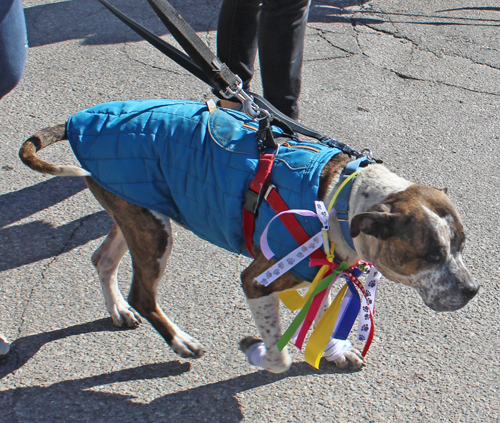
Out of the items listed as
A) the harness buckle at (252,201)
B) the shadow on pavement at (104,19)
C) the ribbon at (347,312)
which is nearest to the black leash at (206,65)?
the harness buckle at (252,201)

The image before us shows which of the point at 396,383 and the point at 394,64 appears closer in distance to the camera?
the point at 396,383

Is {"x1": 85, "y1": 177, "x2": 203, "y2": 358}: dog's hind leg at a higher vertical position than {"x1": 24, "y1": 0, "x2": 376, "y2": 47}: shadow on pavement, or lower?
lower

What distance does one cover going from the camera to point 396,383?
276 cm

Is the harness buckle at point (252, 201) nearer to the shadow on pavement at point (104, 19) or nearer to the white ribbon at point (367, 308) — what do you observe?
the white ribbon at point (367, 308)

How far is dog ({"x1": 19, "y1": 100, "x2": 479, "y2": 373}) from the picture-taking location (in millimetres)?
2186

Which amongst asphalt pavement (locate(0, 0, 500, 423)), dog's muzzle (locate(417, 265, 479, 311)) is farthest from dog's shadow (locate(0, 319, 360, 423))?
dog's muzzle (locate(417, 265, 479, 311))

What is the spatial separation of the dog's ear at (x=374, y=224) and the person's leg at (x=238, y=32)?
2139mm

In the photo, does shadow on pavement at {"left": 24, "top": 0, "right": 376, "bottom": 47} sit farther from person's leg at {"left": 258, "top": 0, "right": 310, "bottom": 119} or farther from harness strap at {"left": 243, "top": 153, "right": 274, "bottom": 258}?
harness strap at {"left": 243, "top": 153, "right": 274, "bottom": 258}

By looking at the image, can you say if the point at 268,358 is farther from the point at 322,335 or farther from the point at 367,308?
the point at 367,308

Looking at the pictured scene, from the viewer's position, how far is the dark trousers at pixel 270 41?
3.66 metres

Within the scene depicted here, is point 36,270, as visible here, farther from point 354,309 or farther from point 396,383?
point 396,383

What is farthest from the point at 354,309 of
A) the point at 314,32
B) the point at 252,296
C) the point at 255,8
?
the point at 314,32

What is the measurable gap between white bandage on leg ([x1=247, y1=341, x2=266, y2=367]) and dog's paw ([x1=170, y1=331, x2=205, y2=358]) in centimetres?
27

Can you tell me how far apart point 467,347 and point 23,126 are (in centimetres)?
358
